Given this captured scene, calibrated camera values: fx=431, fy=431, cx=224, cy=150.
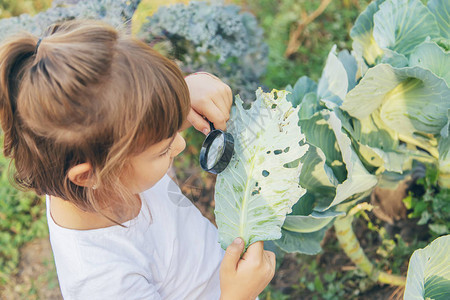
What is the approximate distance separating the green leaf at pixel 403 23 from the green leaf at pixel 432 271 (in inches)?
25.4

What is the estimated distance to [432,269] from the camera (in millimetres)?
1229

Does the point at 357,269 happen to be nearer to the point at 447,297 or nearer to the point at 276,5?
the point at 447,297

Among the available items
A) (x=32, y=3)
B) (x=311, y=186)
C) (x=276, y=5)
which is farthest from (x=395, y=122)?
(x=32, y=3)

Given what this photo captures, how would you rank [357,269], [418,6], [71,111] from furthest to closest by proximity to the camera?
1. [357,269]
2. [418,6]
3. [71,111]

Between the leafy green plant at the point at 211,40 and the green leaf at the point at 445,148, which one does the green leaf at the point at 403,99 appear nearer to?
the green leaf at the point at 445,148

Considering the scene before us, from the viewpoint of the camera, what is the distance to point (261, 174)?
121 centimetres

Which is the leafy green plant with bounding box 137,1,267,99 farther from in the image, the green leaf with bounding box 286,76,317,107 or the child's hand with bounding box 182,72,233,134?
the child's hand with bounding box 182,72,233,134

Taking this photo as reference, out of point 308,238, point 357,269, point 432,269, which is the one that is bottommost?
point 357,269

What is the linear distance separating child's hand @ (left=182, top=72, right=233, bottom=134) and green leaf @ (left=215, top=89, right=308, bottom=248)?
0.06 metres

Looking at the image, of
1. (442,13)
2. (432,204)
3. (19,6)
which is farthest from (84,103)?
(19,6)

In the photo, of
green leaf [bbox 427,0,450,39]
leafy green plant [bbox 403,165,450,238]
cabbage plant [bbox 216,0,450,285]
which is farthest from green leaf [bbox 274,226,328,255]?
green leaf [bbox 427,0,450,39]

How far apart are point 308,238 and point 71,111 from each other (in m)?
0.95

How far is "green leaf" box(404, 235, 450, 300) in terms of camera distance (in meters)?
1.17

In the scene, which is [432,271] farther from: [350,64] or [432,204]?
[350,64]
